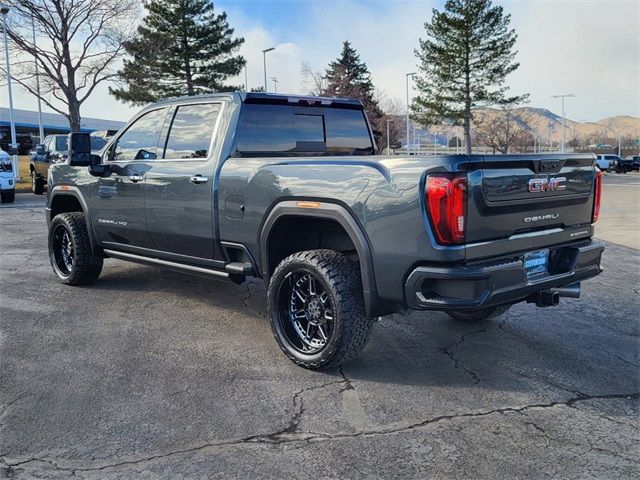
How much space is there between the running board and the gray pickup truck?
0.04 ft

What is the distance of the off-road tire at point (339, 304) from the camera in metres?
3.79

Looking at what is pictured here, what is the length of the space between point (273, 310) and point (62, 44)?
28.9 m

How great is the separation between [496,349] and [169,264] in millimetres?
2881

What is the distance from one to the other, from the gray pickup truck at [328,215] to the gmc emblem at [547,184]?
0.5 inches

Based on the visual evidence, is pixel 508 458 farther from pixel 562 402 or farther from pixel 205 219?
pixel 205 219

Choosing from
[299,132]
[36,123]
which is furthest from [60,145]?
[36,123]

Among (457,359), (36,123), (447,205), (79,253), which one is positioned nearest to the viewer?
(447,205)

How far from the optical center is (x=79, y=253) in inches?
246

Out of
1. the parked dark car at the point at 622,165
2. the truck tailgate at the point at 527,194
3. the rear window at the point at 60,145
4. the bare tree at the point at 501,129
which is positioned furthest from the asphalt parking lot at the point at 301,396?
the parked dark car at the point at 622,165

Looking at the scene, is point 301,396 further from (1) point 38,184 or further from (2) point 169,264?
(1) point 38,184

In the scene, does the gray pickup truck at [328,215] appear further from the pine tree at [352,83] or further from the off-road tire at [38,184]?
the pine tree at [352,83]

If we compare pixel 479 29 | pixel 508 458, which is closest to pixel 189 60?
pixel 479 29

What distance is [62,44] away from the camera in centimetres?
2858

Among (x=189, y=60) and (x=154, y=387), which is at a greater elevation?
(x=189, y=60)
